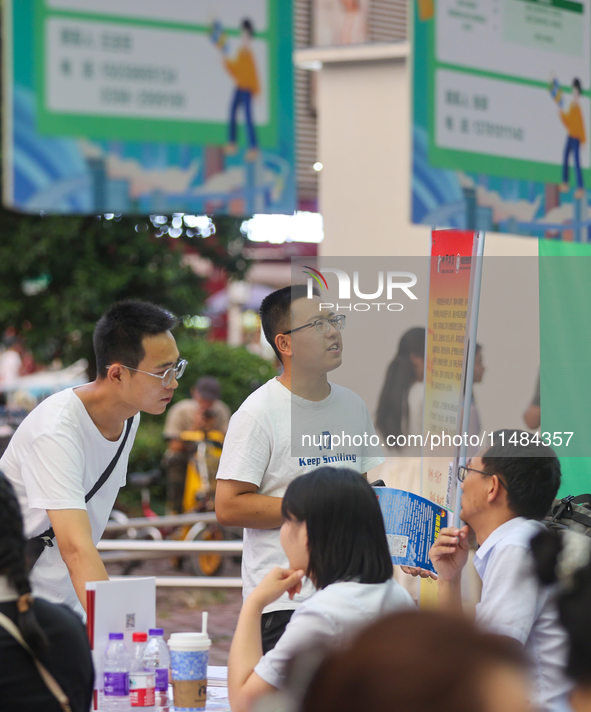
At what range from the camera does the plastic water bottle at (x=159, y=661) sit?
8.64 ft

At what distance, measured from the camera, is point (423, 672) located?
0.89 metres

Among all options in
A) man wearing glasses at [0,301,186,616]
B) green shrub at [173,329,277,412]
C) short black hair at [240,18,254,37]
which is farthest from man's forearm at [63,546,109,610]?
green shrub at [173,329,277,412]

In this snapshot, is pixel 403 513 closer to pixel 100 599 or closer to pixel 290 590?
pixel 290 590

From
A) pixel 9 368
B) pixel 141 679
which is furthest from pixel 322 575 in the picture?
pixel 9 368

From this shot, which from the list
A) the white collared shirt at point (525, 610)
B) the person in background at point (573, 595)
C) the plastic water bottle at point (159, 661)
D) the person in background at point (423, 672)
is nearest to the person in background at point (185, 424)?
the plastic water bottle at point (159, 661)

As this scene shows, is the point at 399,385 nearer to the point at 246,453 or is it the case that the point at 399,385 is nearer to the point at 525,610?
the point at 246,453

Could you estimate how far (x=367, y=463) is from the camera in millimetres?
3217

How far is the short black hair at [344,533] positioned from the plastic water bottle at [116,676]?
59 centimetres

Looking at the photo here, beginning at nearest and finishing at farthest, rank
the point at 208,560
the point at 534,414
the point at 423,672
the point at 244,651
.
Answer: the point at 423,672
the point at 244,651
the point at 534,414
the point at 208,560

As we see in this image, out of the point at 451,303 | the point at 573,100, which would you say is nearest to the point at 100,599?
the point at 451,303

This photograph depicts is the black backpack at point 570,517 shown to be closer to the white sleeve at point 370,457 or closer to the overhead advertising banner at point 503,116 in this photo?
the white sleeve at point 370,457

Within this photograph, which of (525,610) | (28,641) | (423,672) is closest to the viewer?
(423,672)

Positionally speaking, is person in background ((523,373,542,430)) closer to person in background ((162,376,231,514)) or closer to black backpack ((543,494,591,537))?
black backpack ((543,494,591,537))

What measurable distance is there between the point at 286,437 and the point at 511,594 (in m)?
0.90
